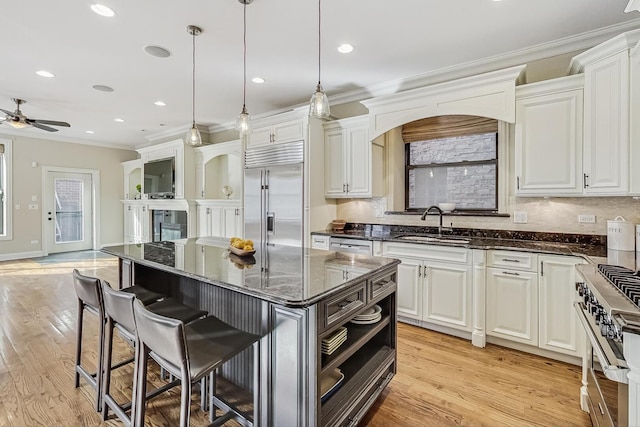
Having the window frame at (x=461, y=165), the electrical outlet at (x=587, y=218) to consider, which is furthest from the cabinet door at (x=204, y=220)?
the electrical outlet at (x=587, y=218)

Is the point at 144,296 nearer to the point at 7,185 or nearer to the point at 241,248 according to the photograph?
the point at 241,248

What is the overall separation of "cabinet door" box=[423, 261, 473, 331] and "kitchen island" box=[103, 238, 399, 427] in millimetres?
1136

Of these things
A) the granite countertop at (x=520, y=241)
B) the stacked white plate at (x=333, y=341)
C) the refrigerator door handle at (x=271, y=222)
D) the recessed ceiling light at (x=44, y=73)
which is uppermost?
the recessed ceiling light at (x=44, y=73)

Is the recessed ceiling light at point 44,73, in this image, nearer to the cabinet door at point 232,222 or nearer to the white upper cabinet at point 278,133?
the white upper cabinet at point 278,133

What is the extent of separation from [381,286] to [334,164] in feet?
8.12

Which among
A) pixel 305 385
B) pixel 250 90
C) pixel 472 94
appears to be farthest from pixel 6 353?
pixel 472 94

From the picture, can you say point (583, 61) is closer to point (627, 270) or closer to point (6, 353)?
point (627, 270)

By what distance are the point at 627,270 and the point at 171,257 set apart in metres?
2.69

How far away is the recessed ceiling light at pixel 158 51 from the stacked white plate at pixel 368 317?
3.08 metres

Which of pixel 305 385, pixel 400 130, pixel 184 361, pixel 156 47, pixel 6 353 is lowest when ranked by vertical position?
pixel 6 353

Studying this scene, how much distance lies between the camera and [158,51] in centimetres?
318

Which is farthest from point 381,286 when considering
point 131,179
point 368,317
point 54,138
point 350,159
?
point 54,138

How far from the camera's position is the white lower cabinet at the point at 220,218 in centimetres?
547

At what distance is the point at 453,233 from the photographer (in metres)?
3.56
